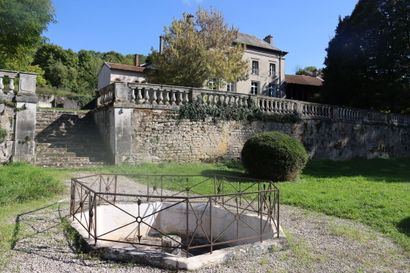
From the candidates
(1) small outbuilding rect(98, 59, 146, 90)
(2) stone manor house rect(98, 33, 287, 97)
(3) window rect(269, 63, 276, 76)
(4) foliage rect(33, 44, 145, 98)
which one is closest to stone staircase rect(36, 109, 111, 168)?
(2) stone manor house rect(98, 33, 287, 97)

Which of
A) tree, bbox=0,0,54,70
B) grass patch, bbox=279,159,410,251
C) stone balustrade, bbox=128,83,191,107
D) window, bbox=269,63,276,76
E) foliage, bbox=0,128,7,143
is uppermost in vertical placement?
window, bbox=269,63,276,76

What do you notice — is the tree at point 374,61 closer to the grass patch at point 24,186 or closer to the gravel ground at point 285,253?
the gravel ground at point 285,253

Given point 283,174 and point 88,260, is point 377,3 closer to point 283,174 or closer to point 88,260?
point 283,174

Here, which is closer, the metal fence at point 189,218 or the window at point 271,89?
the metal fence at point 189,218

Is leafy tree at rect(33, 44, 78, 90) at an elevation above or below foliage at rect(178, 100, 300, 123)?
above

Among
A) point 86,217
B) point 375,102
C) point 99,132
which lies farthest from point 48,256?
point 375,102

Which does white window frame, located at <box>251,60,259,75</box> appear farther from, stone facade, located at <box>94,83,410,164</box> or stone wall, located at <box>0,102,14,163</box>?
stone wall, located at <box>0,102,14,163</box>

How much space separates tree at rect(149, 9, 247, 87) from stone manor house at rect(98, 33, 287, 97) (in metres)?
9.31

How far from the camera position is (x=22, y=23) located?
1694 cm

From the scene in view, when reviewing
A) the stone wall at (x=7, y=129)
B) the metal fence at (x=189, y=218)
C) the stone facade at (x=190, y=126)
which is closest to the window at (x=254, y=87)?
the stone facade at (x=190, y=126)

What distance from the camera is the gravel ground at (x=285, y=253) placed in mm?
4320

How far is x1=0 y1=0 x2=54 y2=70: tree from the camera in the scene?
647 inches

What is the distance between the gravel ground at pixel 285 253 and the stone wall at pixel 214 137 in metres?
5.95

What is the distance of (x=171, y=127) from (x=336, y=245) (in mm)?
8390
